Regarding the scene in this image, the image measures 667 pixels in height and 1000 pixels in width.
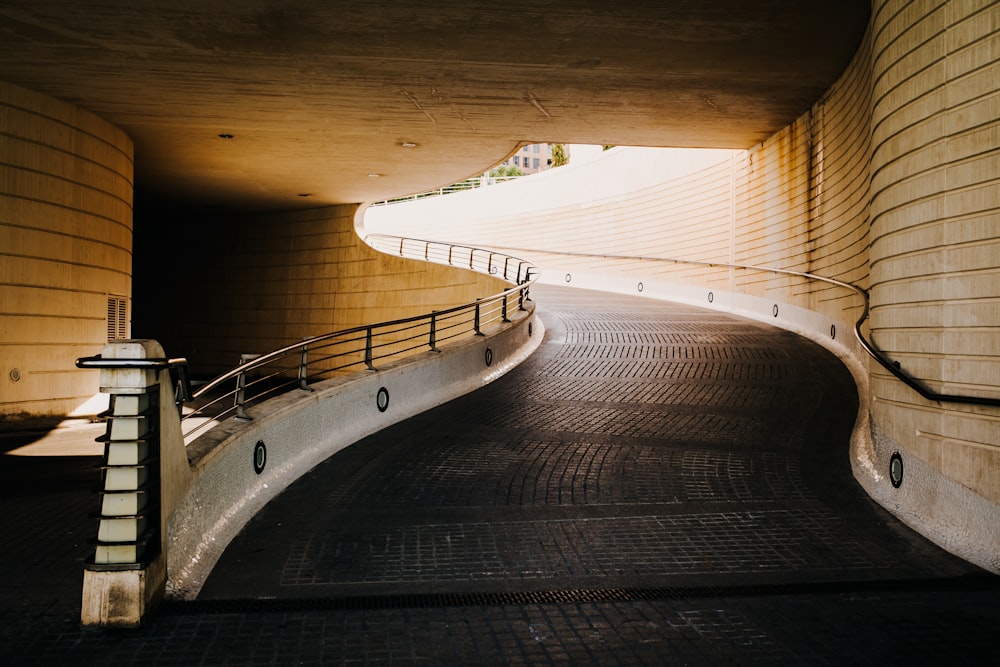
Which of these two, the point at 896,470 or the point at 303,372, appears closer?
the point at 896,470

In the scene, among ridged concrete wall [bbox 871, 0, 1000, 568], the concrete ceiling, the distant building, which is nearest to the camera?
ridged concrete wall [bbox 871, 0, 1000, 568]

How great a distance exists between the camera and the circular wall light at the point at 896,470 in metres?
6.52

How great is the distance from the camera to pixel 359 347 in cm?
2658

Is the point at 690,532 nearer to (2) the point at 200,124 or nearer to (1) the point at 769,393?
(1) the point at 769,393

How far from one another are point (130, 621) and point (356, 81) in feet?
33.7

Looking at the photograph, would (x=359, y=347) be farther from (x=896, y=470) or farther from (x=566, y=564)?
(x=566, y=564)

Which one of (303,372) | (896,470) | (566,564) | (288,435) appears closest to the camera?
(566,564)

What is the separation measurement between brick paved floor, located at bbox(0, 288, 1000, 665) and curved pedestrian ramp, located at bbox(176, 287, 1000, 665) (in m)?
0.02

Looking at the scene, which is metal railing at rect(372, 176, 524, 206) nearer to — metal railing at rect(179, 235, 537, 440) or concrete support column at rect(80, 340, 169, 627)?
metal railing at rect(179, 235, 537, 440)

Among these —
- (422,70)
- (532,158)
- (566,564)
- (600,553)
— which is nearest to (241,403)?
(566,564)

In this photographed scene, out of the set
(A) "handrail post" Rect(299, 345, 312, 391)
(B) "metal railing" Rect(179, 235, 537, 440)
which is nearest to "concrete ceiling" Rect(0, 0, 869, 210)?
(B) "metal railing" Rect(179, 235, 537, 440)

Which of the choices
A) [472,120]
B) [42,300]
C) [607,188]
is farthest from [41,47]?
[607,188]

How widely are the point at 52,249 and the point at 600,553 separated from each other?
11.5 metres

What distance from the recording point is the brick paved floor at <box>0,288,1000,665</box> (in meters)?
4.04
